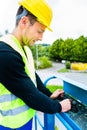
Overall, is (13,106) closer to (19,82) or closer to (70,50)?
(19,82)

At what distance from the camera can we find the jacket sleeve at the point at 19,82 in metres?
2.01

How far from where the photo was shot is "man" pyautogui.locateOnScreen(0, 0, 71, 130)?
6.66ft

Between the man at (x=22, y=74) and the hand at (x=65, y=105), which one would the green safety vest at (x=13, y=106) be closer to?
the man at (x=22, y=74)

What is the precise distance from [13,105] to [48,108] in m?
0.25

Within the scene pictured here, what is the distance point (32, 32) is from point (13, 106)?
1.67 feet

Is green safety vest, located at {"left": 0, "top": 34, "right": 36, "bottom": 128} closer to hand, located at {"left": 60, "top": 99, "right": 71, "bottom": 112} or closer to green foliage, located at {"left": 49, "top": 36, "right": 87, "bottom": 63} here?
hand, located at {"left": 60, "top": 99, "right": 71, "bottom": 112}

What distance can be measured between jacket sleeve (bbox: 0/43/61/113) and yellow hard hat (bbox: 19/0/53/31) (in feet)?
0.92

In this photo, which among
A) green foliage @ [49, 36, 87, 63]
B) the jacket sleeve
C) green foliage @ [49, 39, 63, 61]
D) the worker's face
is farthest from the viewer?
green foliage @ [49, 39, 63, 61]

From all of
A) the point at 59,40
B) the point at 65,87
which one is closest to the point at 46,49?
the point at 59,40

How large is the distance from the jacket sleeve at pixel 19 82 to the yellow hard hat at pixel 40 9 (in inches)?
11.0

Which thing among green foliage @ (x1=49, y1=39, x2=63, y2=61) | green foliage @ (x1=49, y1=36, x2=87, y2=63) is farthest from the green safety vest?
green foliage @ (x1=49, y1=39, x2=63, y2=61)

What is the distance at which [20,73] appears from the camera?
204 cm

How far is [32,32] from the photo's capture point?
83.6 inches

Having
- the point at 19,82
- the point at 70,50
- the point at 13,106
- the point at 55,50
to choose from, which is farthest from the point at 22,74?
the point at 55,50
